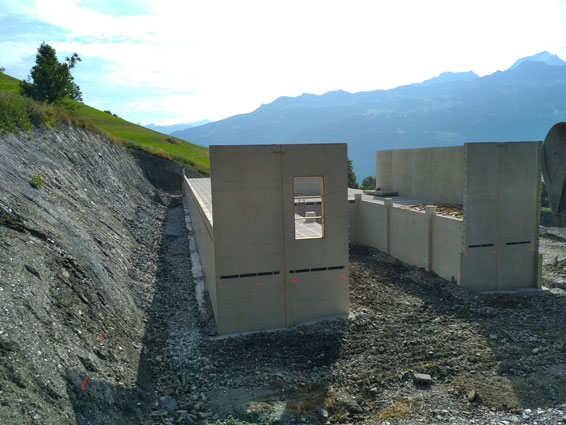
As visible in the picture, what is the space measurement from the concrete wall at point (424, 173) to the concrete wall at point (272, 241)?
28.5 ft

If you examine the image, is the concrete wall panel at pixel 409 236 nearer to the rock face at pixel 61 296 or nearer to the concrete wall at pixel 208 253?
the concrete wall at pixel 208 253

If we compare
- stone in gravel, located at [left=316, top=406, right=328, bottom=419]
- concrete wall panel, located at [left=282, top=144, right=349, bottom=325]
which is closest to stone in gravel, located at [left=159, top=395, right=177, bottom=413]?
stone in gravel, located at [left=316, top=406, right=328, bottom=419]

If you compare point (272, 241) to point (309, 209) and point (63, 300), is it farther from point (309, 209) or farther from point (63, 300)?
point (309, 209)

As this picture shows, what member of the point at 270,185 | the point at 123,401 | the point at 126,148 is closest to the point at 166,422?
the point at 123,401

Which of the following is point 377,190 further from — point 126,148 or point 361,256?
point 126,148

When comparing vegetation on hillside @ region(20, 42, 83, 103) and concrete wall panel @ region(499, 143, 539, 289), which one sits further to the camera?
vegetation on hillside @ region(20, 42, 83, 103)

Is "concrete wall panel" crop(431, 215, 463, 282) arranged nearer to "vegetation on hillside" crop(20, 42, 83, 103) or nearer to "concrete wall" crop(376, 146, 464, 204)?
"concrete wall" crop(376, 146, 464, 204)

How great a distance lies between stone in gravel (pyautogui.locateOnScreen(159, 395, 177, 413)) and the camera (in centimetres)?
761

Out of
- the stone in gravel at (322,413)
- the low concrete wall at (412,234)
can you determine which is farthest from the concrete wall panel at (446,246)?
the stone in gravel at (322,413)

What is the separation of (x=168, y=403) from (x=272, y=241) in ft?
15.3

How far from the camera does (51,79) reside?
28047mm

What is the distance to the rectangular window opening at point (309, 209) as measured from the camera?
12.2m

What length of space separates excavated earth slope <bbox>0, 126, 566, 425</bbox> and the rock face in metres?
0.03

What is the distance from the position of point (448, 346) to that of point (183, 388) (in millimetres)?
6205
